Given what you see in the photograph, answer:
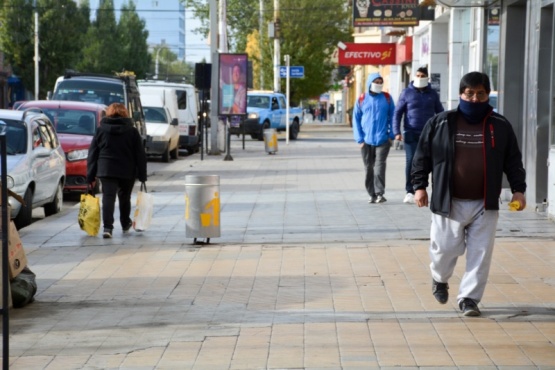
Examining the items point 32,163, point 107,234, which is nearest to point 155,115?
point 32,163

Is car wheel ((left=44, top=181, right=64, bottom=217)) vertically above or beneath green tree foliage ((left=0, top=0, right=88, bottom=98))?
beneath

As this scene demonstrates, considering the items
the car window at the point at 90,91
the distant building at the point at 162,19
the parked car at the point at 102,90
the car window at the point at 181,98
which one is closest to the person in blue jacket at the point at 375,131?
the parked car at the point at 102,90

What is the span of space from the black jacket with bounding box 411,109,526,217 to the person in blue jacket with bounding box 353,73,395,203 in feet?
27.9

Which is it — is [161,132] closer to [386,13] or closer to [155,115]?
[155,115]

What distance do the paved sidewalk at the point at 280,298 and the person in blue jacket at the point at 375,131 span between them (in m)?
0.81

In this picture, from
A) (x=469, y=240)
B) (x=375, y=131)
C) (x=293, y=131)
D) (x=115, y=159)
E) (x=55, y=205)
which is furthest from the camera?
(x=293, y=131)

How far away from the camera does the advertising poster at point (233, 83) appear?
32.8 meters

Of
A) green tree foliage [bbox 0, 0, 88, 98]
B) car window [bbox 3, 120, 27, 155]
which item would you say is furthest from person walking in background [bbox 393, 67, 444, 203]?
green tree foliage [bbox 0, 0, 88, 98]

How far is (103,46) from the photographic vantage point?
316 feet

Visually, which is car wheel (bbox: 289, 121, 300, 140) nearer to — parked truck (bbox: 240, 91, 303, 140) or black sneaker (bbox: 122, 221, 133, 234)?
parked truck (bbox: 240, 91, 303, 140)

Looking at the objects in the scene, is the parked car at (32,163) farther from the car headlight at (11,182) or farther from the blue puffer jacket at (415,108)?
the blue puffer jacket at (415,108)

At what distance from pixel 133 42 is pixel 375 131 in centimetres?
8799

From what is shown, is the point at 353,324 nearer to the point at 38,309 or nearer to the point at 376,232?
the point at 38,309

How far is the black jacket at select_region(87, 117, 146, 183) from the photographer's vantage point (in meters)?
14.1
